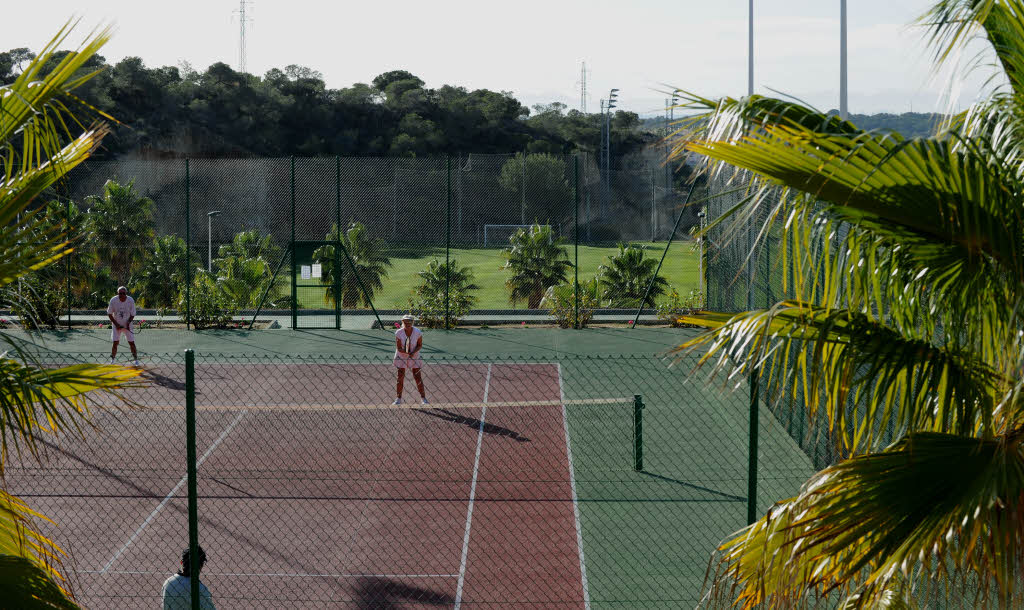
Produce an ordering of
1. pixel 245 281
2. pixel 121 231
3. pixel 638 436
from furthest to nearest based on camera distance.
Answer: pixel 121 231, pixel 245 281, pixel 638 436

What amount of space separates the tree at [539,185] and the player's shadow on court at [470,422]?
78.8 feet

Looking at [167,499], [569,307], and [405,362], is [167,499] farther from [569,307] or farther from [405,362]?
[569,307]

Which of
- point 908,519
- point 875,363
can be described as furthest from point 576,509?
point 908,519

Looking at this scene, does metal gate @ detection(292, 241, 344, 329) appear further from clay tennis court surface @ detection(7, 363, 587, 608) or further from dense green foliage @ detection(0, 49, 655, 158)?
dense green foliage @ detection(0, 49, 655, 158)

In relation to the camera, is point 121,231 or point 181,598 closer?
point 181,598

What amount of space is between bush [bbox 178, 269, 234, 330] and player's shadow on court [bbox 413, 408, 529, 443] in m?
9.37

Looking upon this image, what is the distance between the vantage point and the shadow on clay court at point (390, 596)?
806cm

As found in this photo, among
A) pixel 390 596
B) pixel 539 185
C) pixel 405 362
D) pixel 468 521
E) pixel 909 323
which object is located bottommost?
pixel 390 596

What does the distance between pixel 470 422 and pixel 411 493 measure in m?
3.12

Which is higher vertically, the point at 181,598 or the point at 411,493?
the point at 181,598

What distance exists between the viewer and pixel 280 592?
8.37 meters

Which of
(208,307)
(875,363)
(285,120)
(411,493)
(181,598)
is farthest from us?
(285,120)

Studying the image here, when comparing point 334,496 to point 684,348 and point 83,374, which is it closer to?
point 83,374

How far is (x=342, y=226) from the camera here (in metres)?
42.2
